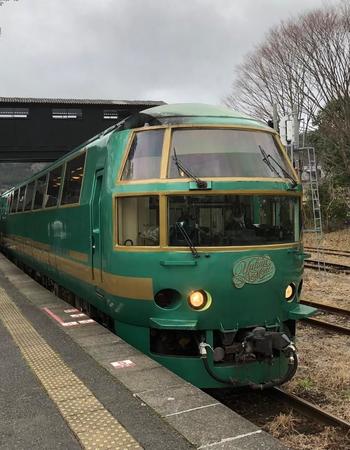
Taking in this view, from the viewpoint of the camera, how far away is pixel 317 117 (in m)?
23.4

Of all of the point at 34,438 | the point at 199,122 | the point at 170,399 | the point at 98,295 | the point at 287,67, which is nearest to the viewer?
the point at 34,438

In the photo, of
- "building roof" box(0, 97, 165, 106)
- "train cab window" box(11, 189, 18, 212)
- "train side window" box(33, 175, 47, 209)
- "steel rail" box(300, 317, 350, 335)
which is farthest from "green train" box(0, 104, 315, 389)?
"building roof" box(0, 97, 165, 106)

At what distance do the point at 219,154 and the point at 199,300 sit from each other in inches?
56.5

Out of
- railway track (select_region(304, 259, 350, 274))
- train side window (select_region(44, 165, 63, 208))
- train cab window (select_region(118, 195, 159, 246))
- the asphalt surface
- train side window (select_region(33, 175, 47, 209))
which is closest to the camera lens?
the asphalt surface

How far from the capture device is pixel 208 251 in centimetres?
476

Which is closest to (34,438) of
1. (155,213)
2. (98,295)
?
(155,213)

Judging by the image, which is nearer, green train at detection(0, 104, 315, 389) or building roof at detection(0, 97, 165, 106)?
green train at detection(0, 104, 315, 389)

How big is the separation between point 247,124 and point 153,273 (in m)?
1.86

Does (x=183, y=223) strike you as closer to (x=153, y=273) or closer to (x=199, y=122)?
(x=153, y=273)

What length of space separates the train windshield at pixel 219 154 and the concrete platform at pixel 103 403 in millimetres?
1915

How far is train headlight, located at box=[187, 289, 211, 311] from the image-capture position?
4.75m

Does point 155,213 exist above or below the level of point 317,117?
below

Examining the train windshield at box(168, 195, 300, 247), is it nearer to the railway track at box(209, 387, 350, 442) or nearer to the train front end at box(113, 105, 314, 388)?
the train front end at box(113, 105, 314, 388)

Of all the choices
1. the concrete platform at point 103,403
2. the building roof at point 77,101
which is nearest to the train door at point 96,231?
the concrete platform at point 103,403
